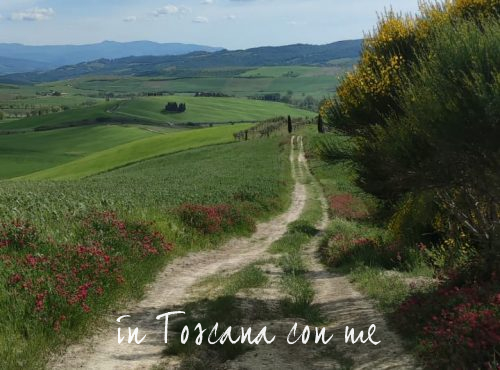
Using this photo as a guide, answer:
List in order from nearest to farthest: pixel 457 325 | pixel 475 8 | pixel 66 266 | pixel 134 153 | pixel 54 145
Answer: pixel 457 325 < pixel 66 266 < pixel 475 8 < pixel 134 153 < pixel 54 145

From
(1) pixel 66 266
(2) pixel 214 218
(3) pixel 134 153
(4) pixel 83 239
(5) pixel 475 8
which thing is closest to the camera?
(1) pixel 66 266

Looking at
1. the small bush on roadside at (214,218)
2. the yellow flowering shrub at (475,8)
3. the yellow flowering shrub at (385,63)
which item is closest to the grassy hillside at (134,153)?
the small bush on roadside at (214,218)

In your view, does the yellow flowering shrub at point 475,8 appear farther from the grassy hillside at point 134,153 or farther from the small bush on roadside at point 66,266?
the grassy hillside at point 134,153

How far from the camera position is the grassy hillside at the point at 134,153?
83.6 metres

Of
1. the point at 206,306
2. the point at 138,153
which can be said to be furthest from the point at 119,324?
the point at 138,153

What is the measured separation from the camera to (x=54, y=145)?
5782 inches

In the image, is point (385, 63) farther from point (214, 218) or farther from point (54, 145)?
point (54, 145)

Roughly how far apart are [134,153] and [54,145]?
63893 mm

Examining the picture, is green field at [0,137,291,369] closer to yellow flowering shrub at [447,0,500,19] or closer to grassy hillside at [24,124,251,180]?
yellow flowering shrub at [447,0,500,19]

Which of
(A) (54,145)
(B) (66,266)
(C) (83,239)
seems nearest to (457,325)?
(B) (66,266)

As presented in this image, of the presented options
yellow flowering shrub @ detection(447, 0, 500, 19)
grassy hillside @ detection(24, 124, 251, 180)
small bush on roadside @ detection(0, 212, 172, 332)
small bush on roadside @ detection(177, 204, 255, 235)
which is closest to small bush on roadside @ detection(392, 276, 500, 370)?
small bush on roadside @ detection(0, 212, 172, 332)

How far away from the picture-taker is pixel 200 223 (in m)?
23.5

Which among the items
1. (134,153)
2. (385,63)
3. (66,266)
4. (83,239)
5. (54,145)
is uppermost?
(385,63)

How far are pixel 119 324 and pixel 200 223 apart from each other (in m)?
12.1
